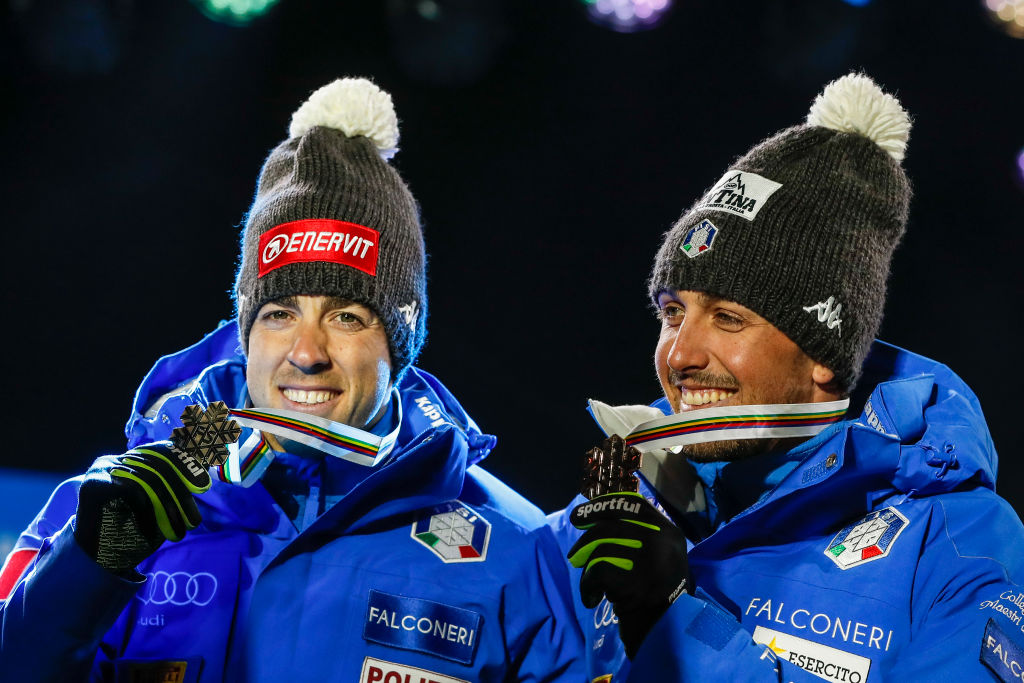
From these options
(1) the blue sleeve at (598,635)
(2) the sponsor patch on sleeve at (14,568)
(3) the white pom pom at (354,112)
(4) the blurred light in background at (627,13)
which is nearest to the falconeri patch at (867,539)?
(1) the blue sleeve at (598,635)

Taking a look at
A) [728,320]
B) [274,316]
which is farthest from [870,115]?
[274,316]

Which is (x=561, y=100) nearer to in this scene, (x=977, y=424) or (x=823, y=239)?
(x=823, y=239)

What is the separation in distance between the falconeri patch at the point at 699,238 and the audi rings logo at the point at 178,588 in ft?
4.76

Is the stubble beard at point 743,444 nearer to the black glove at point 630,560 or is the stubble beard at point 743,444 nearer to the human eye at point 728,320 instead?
the human eye at point 728,320

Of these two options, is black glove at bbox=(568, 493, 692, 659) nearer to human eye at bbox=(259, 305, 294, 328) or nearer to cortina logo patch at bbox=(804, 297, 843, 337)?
cortina logo patch at bbox=(804, 297, 843, 337)

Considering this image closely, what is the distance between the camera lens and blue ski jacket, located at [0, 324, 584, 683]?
8.39 ft

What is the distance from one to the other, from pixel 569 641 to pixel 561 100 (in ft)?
7.96

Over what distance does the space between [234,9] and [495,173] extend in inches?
49.6

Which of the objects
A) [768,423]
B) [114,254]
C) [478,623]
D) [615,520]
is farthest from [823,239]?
[114,254]

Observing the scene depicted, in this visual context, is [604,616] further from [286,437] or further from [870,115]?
[870,115]

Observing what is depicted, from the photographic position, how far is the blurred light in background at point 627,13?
14.3 ft

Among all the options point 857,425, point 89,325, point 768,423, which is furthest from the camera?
point 89,325

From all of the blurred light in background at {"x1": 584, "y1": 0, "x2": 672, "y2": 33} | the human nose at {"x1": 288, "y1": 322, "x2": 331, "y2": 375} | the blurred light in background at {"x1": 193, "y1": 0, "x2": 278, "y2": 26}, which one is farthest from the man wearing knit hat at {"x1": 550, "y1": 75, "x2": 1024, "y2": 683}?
the blurred light in background at {"x1": 193, "y1": 0, "x2": 278, "y2": 26}

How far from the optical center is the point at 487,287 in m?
4.36
